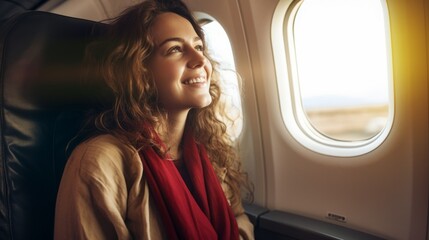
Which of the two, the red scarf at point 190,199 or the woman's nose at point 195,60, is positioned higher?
the woman's nose at point 195,60

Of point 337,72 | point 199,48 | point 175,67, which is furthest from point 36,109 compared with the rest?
point 337,72

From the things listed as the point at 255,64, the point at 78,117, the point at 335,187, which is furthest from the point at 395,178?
the point at 78,117

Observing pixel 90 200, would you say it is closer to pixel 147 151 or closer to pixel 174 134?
pixel 147 151

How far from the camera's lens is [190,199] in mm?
1187

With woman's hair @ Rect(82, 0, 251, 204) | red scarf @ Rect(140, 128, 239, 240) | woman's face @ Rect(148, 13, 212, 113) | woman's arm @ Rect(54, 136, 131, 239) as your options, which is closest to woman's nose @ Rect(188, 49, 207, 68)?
woman's face @ Rect(148, 13, 212, 113)

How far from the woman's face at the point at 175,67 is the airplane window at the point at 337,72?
1.70 ft

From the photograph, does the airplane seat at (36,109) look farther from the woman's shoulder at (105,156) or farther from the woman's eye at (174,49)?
the woman's eye at (174,49)

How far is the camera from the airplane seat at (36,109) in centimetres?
102

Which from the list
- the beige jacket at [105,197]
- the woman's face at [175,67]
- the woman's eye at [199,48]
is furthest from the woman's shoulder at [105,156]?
the woman's eye at [199,48]

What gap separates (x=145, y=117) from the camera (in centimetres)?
122

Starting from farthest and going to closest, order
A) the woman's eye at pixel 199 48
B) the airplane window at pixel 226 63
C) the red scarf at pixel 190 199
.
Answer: the airplane window at pixel 226 63 → the woman's eye at pixel 199 48 → the red scarf at pixel 190 199

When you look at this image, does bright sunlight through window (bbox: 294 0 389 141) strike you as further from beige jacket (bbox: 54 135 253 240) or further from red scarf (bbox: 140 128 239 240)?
beige jacket (bbox: 54 135 253 240)

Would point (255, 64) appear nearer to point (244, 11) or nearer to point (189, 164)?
point (244, 11)

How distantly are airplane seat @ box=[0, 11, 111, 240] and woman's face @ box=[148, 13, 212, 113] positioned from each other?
22cm
